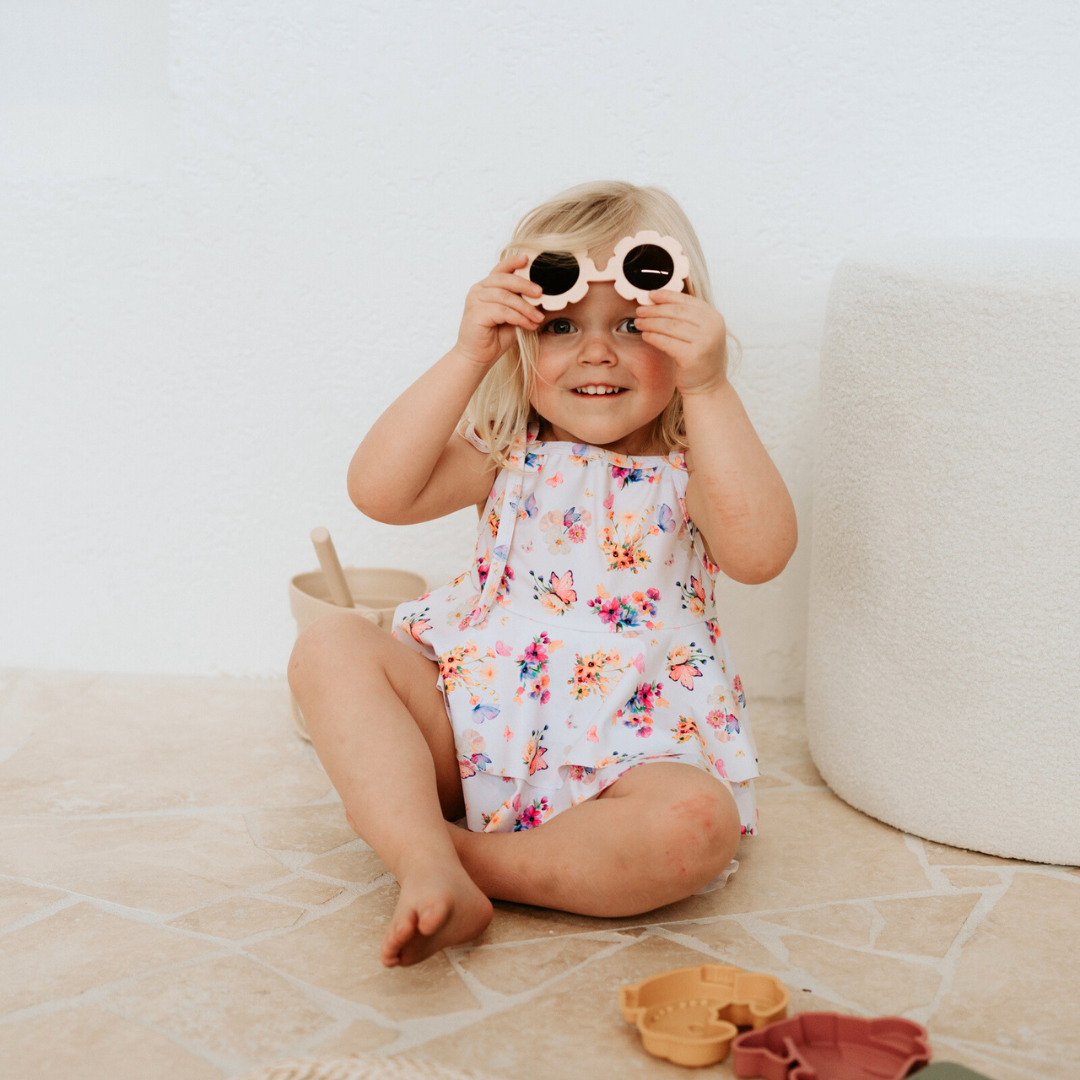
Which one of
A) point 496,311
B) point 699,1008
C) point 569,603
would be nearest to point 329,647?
→ point 569,603

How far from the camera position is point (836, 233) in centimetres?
145

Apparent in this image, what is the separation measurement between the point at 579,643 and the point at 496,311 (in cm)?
34

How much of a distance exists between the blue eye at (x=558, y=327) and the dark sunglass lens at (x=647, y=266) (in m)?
0.09

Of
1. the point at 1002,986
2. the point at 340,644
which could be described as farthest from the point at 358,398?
the point at 1002,986

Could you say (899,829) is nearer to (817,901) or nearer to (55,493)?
(817,901)

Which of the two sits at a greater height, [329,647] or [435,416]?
[435,416]

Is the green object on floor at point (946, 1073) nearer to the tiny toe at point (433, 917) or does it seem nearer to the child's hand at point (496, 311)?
the tiny toe at point (433, 917)

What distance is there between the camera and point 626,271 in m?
1.04

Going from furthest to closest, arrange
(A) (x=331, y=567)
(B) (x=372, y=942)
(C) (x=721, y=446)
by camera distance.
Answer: (A) (x=331, y=567)
(C) (x=721, y=446)
(B) (x=372, y=942)

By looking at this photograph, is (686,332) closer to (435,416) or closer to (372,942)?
(435,416)

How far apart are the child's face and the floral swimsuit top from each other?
0.06 m

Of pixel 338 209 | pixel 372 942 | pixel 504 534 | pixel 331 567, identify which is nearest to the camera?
pixel 372 942

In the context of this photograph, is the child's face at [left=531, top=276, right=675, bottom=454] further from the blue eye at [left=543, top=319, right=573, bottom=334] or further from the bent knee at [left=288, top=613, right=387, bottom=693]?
the bent knee at [left=288, top=613, right=387, bottom=693]

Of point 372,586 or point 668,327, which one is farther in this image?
point 372,586
